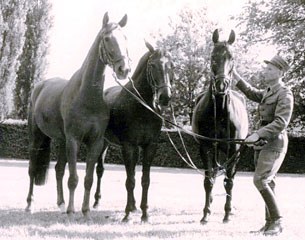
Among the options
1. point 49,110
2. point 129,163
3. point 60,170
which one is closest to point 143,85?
point 129,163

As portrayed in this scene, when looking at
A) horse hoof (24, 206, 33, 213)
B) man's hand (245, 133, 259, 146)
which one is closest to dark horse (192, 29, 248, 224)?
man's hand (245, 133, 259, 146)

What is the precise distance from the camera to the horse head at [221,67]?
20.9ft

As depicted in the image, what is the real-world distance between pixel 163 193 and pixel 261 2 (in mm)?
16725

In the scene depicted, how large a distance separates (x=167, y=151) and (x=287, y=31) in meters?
8.67

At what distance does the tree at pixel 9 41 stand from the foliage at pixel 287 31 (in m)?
13.4

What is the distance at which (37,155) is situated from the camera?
332 inches

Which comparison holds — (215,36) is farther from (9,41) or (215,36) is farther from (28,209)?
(9,41)

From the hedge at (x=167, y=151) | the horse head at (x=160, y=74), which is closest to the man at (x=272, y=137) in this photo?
the horse head at (x=160, y=74)

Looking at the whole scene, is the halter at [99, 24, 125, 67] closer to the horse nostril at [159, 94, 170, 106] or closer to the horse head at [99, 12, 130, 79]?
the horse head at [99, 12, 130, 79]

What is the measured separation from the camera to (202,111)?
7.57 m

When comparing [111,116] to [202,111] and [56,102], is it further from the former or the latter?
[202,111]

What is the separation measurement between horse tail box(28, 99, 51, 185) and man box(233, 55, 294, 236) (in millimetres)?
4143

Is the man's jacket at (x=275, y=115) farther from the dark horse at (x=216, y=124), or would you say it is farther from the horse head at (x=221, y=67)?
the dark horse at (x=216, y=124)

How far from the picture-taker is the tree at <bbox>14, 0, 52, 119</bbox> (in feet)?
107
